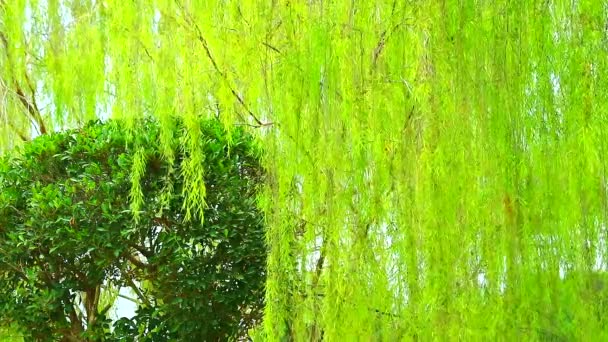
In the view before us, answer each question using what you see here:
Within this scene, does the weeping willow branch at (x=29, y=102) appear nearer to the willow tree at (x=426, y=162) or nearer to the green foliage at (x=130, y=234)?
the green foliage at (x=130, y=234)

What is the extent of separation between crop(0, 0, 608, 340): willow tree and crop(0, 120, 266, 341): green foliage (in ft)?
0.31

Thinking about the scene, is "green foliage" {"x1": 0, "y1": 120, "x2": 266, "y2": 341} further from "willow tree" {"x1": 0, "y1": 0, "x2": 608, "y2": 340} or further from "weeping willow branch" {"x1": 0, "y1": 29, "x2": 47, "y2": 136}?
"weeping willow branch" {"x1": 0, "y1": 29, "x2": 47, "y2": 136}

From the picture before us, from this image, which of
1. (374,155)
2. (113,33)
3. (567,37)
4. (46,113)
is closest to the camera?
(567,37)

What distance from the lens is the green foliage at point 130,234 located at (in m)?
3.03

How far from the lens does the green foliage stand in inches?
119

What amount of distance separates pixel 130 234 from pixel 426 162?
1230mm

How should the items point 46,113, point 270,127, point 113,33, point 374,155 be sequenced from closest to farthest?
point 374,155 → point 270,127 → point 113,33 → point 46,113

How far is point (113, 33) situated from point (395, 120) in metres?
1.57

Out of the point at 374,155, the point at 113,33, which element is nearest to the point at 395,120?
the point at 374,155

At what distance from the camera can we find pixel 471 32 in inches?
86.2

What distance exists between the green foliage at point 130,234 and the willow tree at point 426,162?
10cm

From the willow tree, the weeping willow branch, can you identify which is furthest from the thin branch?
the weeping willow branch

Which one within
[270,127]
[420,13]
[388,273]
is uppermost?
[420,13]

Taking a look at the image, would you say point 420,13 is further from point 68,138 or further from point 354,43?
point 68,138
